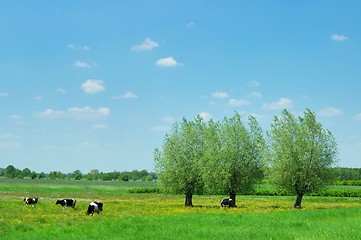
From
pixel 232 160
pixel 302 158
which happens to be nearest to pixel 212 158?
pixel 232 160

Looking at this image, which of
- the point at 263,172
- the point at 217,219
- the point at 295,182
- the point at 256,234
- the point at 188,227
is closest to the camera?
the point at 256,234

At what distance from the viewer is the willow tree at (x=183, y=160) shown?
68.9 m

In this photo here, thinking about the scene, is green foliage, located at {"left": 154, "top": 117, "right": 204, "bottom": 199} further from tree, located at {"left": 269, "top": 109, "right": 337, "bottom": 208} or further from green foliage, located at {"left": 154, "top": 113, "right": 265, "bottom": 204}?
tree, located at {"left": 269, "top": 109, "right": 337, "bottom": 208}

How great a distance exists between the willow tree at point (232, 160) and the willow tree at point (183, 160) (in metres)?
1.71

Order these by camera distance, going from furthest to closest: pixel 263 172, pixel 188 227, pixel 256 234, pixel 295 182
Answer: pixel 263 172 → pixel 295 182 → pixel 188 227 → pixel 256 234

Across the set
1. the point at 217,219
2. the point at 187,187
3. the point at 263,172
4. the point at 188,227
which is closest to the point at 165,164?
the point at 187,187

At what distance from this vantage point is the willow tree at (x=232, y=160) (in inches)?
2648

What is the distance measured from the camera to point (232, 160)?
67.6 m

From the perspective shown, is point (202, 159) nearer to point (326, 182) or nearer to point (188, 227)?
point (326, 182)

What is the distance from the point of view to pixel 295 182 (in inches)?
2554

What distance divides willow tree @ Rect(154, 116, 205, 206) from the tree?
11.1m

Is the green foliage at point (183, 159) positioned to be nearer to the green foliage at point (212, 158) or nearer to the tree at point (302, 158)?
the green foliage at point (212, 158)

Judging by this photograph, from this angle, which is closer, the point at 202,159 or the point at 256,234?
the point at 256,234

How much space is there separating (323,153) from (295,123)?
18.6ft
